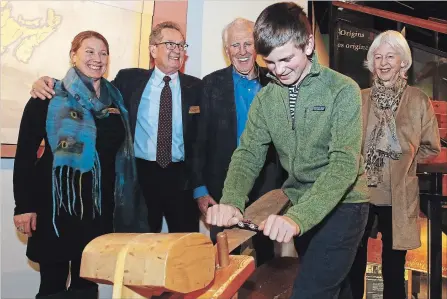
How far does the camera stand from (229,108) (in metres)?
3.08

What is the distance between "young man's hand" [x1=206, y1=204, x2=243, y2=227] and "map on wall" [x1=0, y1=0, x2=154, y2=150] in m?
1.78

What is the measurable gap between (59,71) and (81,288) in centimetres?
122

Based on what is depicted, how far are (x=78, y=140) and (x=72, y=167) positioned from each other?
14cm

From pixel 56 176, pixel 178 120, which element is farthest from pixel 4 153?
pixel 178 120

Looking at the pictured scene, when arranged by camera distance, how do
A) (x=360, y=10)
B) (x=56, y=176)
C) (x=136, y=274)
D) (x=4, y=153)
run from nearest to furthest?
(x=136, y=274), (x=56, y=176), (x=4, y=153), (x=360, y=10)

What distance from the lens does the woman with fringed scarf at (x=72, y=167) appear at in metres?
2.76

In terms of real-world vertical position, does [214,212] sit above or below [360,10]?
below

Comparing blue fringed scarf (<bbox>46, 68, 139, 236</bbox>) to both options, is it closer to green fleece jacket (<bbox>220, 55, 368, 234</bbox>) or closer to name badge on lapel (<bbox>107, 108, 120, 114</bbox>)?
name badge on lapel (<bbox>107, 108, 120, 114</bbox>)

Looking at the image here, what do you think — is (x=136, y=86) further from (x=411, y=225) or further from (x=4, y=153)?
(x=411, y=225)

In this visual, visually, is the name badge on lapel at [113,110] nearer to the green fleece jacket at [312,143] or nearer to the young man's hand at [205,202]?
the young man's hand at [205,202]

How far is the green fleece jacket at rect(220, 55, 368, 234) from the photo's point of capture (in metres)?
1.61

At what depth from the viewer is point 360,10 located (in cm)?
439

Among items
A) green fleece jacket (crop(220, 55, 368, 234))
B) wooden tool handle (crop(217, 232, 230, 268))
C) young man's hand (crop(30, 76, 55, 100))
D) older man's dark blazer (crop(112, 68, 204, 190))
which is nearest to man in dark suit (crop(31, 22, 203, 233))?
older man's dark blazer (crop(112, 68, 204, 190))

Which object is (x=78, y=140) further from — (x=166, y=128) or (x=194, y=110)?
(x=194, y=110)
